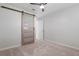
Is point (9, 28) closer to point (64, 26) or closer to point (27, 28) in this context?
point (27, 28)

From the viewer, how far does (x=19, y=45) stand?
3.50 metres

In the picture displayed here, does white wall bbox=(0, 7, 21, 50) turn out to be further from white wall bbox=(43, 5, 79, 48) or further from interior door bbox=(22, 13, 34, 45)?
white wall bbox=(43, 5, 79, 48)

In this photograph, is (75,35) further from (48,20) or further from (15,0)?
(15,0)

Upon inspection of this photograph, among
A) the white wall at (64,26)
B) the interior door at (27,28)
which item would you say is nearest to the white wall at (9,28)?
the interior door at (27,28)

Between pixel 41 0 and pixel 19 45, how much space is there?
3.24 m

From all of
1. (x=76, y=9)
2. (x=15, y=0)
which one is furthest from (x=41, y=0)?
(x=76, y=9)

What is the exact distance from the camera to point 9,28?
3.06m

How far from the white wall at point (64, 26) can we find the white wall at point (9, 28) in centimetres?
209

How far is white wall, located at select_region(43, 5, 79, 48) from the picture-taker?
3027mm

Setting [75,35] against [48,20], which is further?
[48,20]

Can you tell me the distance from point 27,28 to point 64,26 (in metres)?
2.05

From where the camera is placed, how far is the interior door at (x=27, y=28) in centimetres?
369

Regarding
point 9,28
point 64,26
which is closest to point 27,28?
point 9,28

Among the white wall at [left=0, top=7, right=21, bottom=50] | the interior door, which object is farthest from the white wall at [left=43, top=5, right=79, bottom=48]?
the white wall at [left=0, top=7, right=21, bottom=50]
